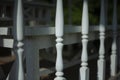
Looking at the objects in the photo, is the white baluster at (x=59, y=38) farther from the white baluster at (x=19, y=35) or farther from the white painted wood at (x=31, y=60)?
the white baluster at (x=19, y=35)

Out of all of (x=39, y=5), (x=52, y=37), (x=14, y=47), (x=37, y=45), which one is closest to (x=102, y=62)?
(x=52, y=37)

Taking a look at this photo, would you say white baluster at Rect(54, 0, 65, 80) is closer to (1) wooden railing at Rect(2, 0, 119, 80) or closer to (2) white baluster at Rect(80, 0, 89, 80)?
(1) wooden railing at Rect(2, 0, 119, 80)

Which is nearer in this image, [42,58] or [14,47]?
[14,47]

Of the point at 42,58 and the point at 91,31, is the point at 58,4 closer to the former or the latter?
the point at 91,31

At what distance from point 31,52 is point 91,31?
4.75 ft

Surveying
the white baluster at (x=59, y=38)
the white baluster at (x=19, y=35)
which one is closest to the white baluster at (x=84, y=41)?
the white baluster at (x=59, y=38)

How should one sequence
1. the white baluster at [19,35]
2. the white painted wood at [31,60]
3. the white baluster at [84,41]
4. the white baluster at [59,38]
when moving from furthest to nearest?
Answer: the white baluster at [84,41], the white baluster at [59,38], the white painted wood at [31,60], the white baluster at [19,35]

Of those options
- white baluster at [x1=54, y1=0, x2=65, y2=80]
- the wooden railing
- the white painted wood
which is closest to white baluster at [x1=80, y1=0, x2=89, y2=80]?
the wooden railing

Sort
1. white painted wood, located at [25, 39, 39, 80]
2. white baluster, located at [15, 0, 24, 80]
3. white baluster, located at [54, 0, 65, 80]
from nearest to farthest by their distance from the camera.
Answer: white baluster, located at [15, 0, 24, 80]
white painted wood, located at [25, 39, 39, 80]
white baluster, located at [54, 0, 65, 80]

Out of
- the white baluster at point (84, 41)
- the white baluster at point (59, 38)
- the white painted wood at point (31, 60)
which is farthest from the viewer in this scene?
the white baluster at point (84, 41)

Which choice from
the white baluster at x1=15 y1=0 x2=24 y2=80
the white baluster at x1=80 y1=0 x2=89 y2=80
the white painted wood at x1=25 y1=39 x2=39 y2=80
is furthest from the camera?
the white baluster at x1=80 y1=0 x2=89 y2=80

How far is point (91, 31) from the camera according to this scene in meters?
3.29

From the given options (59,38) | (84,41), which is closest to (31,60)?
(59,38)

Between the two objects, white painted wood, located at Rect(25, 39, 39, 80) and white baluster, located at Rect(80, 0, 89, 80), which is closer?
A: white painted wood, located at Rect(25, 39, 39, 80)
